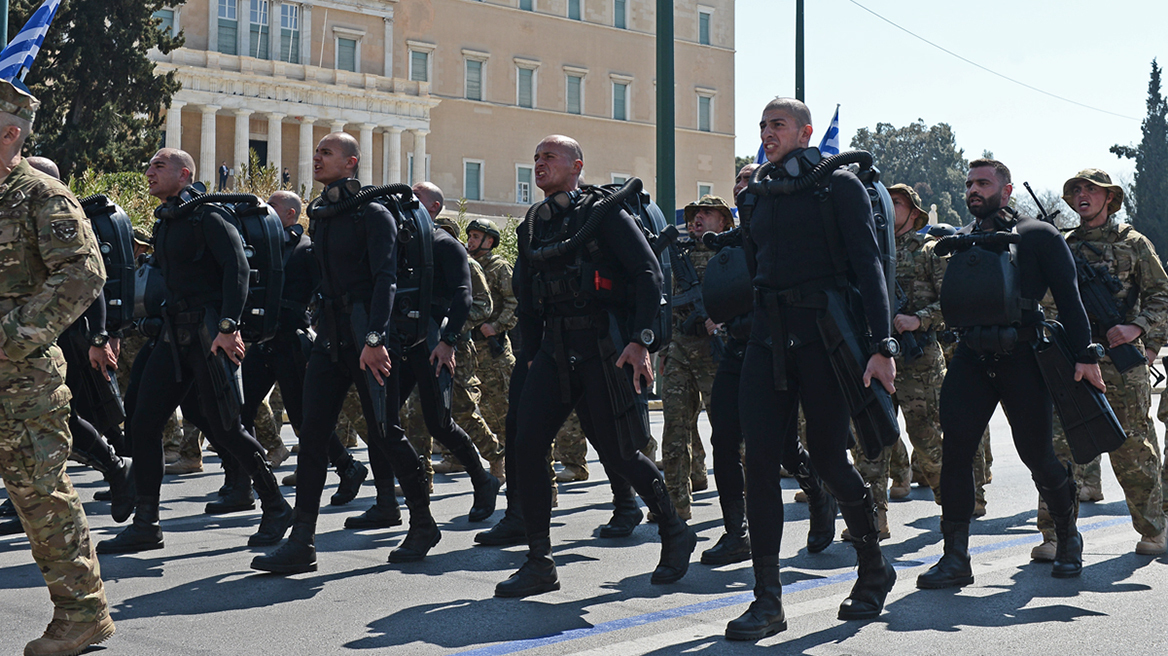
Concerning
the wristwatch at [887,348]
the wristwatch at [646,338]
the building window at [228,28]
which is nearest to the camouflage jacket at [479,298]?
the wristwatch at [646,338]

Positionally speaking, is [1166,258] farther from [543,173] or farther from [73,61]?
[543,173]

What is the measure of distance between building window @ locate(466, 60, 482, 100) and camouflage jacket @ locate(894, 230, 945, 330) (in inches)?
2112

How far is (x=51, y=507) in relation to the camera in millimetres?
4465

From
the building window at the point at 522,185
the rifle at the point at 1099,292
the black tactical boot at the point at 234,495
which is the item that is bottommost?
the black tactical boot at the point at 234,495

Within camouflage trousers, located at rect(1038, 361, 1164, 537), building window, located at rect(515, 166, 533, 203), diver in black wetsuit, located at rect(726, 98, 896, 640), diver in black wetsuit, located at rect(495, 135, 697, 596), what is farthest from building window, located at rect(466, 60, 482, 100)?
diver in black wetsuit, located at rect(726, 98, 896, 640)

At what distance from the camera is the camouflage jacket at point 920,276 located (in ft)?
27.5

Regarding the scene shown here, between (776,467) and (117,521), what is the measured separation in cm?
415

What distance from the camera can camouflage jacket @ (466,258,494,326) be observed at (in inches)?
387

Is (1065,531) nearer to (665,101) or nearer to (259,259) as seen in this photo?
(259,259)

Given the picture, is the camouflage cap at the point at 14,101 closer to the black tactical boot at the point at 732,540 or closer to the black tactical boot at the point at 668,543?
the black tactical boot at the point at 668,543

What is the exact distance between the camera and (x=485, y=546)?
23.4 feet

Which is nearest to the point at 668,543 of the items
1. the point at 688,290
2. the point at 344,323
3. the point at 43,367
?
the point at 344,323

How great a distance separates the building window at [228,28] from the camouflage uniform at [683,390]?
165ft

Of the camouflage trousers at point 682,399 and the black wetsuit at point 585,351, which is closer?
the black wetsuit at point 585,351
